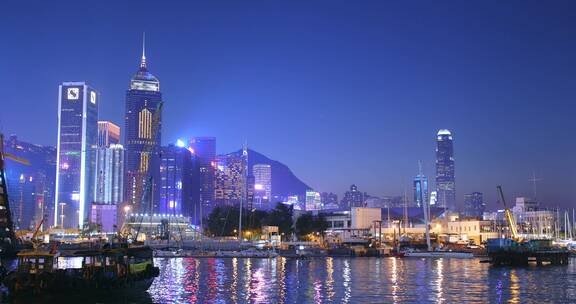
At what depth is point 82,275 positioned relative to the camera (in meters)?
45.8

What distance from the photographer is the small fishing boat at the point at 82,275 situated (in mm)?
43781

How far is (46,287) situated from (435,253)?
105m

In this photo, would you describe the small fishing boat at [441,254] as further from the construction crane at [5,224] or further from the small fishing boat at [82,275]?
the small fishing boat at [82,275]

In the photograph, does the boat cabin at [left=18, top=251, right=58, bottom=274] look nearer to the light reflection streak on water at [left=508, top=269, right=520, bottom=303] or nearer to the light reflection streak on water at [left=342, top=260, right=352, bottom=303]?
the light reflection streak on water at [left=342, top=260, right=352, bottom=303]

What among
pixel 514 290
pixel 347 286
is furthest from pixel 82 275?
pixel 514 290

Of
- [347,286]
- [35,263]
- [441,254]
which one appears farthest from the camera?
[441,254]

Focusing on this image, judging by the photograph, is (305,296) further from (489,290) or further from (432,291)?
(489,290)

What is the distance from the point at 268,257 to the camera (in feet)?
427

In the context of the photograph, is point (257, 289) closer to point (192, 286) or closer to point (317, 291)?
point (317, 291)

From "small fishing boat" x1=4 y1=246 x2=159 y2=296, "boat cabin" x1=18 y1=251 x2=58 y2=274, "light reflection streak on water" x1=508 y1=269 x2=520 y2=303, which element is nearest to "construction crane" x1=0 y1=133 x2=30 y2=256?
"small fishing boat" x1=4 y1=246 x2=159 y2=296

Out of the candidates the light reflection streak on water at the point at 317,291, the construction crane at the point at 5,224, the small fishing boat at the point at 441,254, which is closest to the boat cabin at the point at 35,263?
the light reflection streak on water at the point at 317,291

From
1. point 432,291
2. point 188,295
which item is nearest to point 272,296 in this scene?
point 188,295

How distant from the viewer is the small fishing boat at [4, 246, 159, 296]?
4378cm

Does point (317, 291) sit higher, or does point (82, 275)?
point (82, 275)
